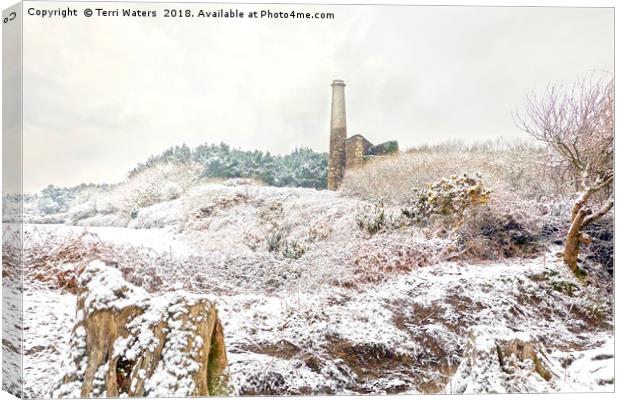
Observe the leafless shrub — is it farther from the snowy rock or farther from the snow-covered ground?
the snowy rock

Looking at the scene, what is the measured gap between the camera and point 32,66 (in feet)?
19.0

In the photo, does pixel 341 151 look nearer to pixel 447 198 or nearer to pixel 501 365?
pixel 447 198

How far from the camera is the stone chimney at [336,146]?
632 centimetres

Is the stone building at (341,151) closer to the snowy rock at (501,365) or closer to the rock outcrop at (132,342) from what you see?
the rock outcrop at (132,342)

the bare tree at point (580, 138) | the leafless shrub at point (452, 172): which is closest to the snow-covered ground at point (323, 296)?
the leafless shrub at point (452, 172)

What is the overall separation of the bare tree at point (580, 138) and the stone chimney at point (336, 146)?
1.76 metres

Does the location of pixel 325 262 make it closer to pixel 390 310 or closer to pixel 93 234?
pixel 390 310

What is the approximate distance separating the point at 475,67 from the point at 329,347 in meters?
3.06

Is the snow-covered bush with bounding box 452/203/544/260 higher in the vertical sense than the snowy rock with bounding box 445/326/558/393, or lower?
higher

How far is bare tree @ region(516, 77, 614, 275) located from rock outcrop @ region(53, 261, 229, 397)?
3632 millimetres

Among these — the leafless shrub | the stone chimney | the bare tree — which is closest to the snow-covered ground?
the stone chimney

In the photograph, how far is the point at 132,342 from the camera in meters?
5.43

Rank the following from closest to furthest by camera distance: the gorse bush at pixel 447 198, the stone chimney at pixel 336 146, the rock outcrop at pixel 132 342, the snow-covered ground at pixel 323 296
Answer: the rock outcrop at pixel 132 342
the snow-covered ground at pixel 323 296
the stone chimney at pixel 336 146
the gorse bush at pixel 447 198

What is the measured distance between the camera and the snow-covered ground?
598cm
